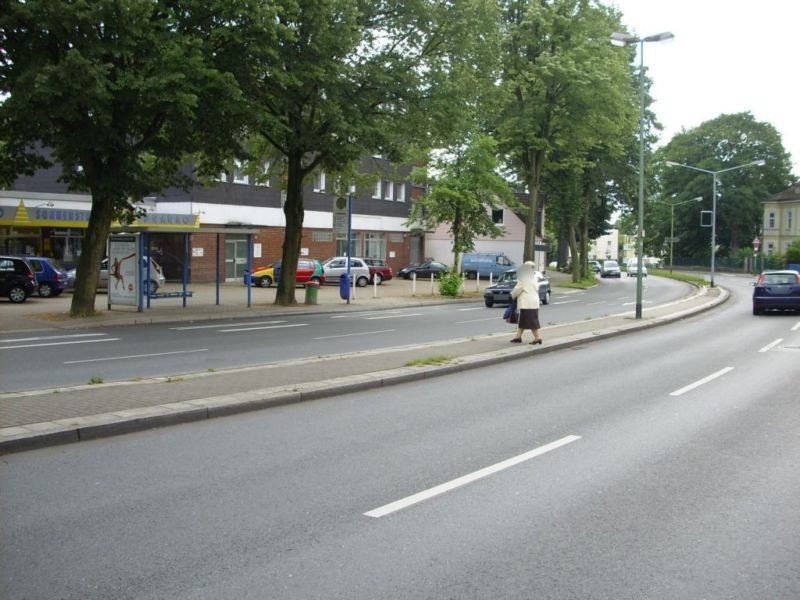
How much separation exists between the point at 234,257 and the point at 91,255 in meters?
24.2

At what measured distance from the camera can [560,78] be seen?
38094 millimetres

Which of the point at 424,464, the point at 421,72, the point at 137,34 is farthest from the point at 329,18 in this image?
the point at 424,464

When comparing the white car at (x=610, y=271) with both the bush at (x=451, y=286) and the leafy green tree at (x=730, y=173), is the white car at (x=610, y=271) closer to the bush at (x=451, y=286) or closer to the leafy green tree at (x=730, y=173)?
the leafy green tree at (x=730, y=173)

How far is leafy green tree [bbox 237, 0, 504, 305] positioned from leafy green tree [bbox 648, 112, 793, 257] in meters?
61.4

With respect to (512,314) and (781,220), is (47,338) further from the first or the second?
(781,220)

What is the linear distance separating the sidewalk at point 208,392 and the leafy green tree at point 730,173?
75.0 metres

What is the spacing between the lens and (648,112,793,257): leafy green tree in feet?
278

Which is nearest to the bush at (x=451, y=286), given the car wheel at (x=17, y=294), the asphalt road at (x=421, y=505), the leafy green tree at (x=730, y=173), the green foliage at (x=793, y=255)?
the car wheel at (x=17, y=294)

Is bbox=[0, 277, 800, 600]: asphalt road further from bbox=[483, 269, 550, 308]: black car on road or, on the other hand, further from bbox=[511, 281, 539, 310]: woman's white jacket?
bbox=[483, 269, 550, 308]: black car on road

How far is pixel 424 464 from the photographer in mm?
6520

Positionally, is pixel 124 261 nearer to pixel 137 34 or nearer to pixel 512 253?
pixel 137 34

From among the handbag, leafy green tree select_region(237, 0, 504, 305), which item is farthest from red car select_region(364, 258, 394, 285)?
the handbag

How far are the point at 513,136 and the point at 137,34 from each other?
26.6m

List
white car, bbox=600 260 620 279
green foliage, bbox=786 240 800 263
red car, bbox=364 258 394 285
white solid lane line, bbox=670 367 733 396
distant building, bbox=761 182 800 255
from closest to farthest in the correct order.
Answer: white solid lane line, bbox=670 367 733 396 → red car, bbox=364 258 394 285 → green foliage, bbox=786 240 800 263 → white car, bbox=600 260 620 279 → distant building, bbox=761 182 800 255
